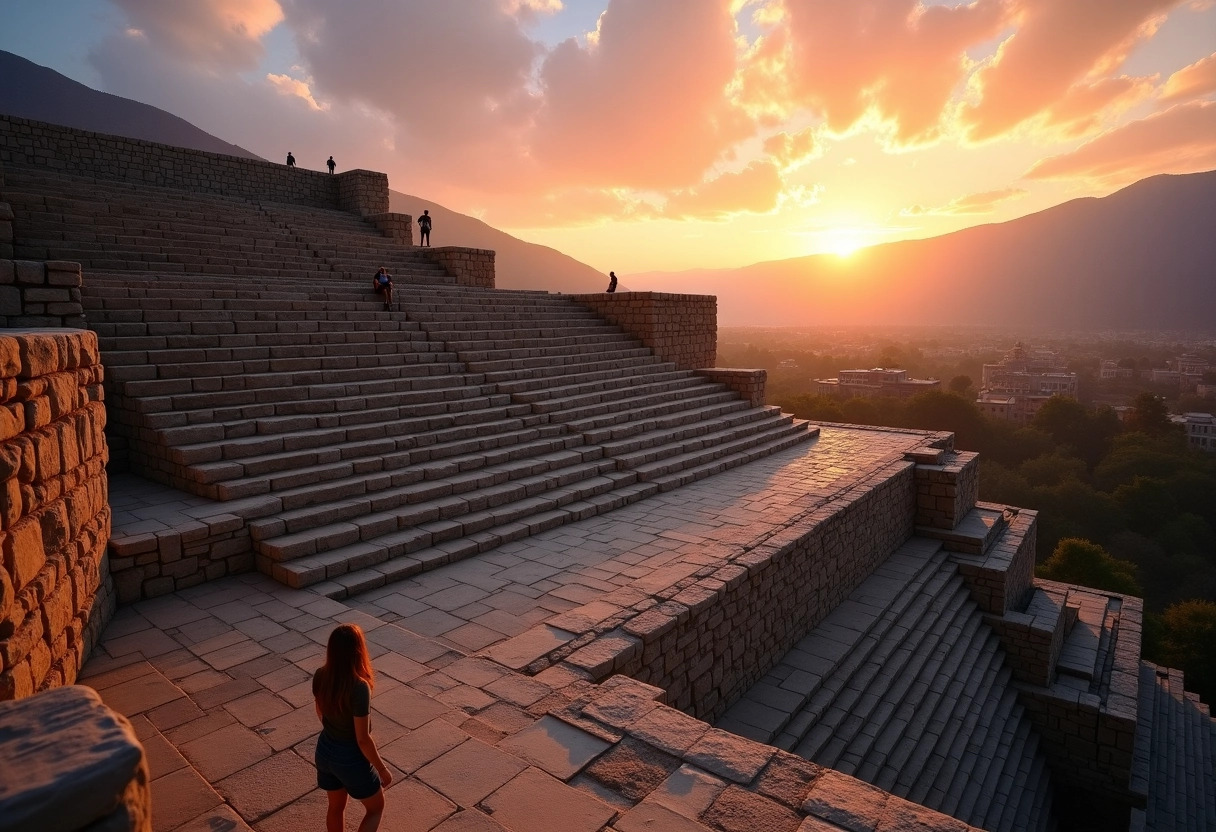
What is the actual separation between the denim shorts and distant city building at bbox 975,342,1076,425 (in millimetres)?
57536

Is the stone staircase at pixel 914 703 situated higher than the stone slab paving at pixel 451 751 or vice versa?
the stone slab paving at pixel 451 751

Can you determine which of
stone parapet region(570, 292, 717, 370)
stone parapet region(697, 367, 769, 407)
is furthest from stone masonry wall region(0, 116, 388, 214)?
stone parapet region(697, 367, 769, 407)

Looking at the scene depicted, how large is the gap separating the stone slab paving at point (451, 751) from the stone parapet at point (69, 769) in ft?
4.43

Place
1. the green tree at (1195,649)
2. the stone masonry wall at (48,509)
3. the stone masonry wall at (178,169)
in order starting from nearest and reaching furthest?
the stone masonry wall at (48,509) < the stone masonry wall at (178,169) < the green tree at (1195,649)

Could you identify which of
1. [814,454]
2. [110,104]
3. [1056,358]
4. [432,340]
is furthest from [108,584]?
[110,104]

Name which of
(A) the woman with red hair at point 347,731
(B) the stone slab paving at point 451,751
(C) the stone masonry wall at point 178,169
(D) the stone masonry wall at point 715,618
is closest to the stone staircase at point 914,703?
(D) the stone masonry wall at point 715,618

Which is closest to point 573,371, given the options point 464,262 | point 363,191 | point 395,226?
point 464,262

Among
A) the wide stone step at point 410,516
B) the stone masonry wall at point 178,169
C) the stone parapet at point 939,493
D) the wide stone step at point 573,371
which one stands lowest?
the stone parapet at point 939,493

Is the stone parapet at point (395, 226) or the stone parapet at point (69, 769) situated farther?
the stone parapet at point (395, 226)

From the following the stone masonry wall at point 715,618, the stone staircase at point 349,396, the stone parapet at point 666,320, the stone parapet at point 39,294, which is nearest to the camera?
the stone masonry wall at point 715,618

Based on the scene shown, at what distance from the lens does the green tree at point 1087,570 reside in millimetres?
21875

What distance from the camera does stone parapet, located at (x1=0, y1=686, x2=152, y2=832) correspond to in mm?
1343

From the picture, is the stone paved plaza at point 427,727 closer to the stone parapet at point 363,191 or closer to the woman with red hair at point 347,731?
the woman with red hair at point 347,731

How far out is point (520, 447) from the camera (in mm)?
8398
